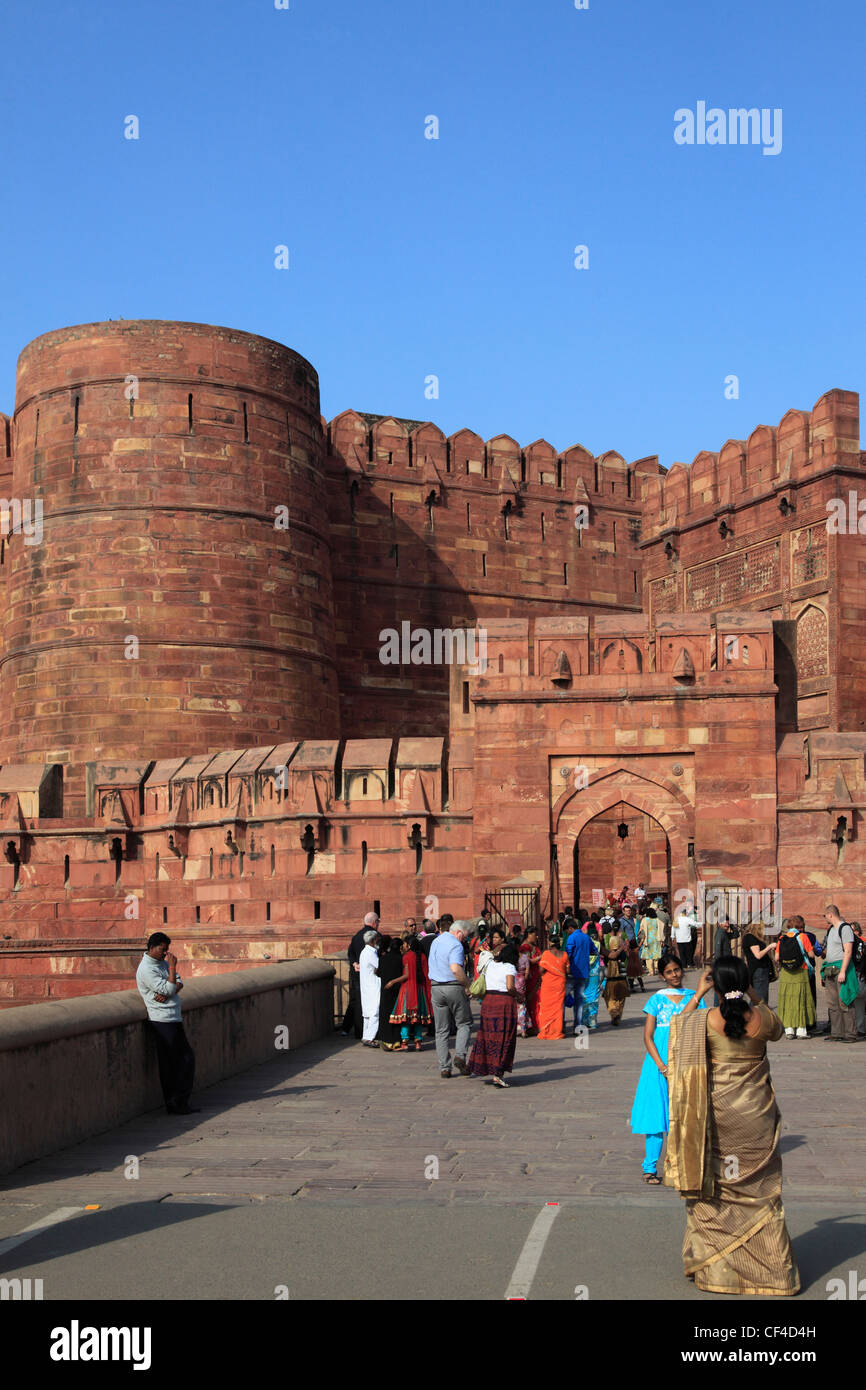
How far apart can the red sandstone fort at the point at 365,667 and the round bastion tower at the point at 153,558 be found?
0.05 m

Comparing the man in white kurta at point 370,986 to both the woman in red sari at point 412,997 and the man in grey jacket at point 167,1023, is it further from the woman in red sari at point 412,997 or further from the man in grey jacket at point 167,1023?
the man in grey jacket at point 167,1023

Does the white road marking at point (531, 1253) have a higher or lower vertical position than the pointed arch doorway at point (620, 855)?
lower

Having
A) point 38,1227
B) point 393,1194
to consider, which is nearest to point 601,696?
point 393,1194

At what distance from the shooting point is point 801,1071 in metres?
10.4

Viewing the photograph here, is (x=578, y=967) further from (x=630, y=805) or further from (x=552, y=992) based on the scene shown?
(x=630, y=805)

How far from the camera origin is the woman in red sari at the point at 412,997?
12.0 metres

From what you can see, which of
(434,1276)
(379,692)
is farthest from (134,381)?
(434,1276)

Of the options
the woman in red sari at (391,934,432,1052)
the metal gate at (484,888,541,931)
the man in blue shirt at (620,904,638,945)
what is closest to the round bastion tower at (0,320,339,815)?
the man in blue shirt at (620,904,638,945)

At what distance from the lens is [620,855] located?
29.4 m

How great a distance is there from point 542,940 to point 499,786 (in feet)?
6.68

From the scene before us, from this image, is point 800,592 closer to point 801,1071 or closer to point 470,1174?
point 801,1071

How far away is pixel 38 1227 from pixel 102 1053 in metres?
2.29

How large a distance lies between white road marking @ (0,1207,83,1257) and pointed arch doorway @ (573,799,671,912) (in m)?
22.5

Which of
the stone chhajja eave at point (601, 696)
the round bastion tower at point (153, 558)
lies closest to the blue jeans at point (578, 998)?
the stone chhajja eave at point (601, 696)
